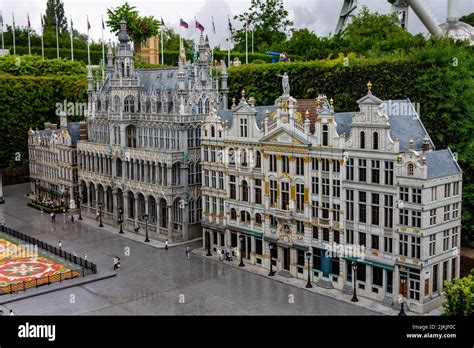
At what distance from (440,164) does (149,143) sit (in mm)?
39496

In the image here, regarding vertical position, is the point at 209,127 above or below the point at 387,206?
above

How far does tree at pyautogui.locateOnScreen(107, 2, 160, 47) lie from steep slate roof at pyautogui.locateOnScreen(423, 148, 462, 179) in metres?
86.5

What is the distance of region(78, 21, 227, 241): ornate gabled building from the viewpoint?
238 ft

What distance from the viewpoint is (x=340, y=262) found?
2117 inches

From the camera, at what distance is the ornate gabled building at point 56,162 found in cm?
9019

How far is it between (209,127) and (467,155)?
2560 centimetres

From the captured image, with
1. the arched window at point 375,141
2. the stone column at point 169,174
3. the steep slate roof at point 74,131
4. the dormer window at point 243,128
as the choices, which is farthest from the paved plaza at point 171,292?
the steep slate roof at point 74,131

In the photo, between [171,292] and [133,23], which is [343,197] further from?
[133,23]

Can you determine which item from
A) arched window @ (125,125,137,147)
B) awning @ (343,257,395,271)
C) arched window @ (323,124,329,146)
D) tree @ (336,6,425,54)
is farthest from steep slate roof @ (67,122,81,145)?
awning @ (343,257,395,271)

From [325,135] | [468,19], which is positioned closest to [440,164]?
[325,135]

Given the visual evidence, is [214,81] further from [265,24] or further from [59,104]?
[265,24]

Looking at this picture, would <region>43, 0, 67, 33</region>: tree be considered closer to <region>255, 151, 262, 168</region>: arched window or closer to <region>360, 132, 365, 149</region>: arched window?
<region>255, 151, 262, 168</region>: arched window

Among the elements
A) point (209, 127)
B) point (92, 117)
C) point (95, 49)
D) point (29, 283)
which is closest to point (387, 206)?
point (209, 127)

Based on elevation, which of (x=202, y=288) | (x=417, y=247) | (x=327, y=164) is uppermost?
(x=327, y=164)
